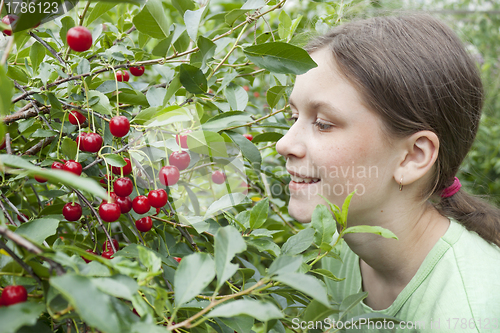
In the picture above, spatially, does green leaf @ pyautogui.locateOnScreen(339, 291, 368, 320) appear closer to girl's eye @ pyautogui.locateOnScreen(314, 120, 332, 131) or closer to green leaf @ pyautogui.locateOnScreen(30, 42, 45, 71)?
girl's eye @ pyautogui.locateOnScreen(314, 120, 332, 131)

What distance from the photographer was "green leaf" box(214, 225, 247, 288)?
46 centimetres

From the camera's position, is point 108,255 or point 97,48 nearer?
point 108,255

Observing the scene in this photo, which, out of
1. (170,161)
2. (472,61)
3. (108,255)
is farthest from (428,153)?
(108,255)

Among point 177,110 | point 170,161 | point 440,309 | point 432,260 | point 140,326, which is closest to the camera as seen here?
point 140,326

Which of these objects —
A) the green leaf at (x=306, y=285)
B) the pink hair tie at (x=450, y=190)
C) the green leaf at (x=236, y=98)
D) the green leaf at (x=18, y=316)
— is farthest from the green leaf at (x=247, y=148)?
the pink hair tie at (x=450, y=190)

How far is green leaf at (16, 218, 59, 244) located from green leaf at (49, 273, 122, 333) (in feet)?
0.60

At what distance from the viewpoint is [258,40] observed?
3.77ft

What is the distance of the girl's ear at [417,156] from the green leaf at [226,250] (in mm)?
664

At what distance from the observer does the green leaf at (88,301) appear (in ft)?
1.10

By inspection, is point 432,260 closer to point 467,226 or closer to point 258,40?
point 467,226

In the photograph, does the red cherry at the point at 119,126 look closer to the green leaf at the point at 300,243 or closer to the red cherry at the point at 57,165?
the red cherry at the point at 57,165

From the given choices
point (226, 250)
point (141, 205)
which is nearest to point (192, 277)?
point (226, 250)

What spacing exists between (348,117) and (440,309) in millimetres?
534

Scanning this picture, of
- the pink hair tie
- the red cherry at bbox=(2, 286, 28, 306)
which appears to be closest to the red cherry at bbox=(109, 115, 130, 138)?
the red cherry at bbox=(2, 286, 28, 306)
